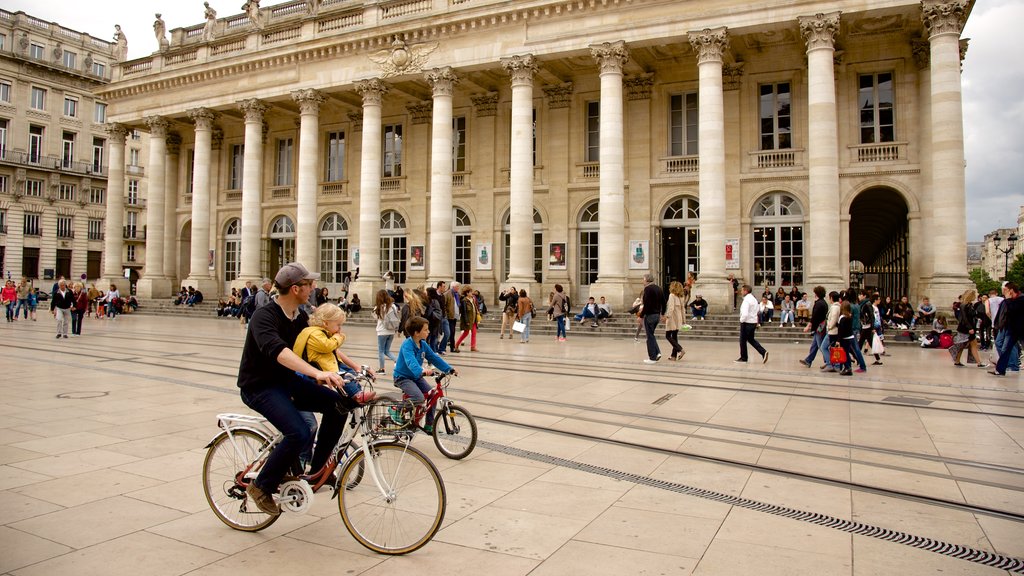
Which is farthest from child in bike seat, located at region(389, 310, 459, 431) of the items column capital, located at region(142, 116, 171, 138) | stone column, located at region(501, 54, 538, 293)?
column capital, located at region(142, 116, 171, 138)

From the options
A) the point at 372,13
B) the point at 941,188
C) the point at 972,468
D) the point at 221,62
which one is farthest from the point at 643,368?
the point at 221,62

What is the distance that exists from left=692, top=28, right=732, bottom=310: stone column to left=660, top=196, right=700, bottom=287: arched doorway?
350 cm

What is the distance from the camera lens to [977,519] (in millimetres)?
4773

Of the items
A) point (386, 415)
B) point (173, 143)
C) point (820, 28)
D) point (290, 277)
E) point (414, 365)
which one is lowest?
point (386, 415)

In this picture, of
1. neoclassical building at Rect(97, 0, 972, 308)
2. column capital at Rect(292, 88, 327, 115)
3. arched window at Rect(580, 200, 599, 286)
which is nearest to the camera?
neoclassical building at Rect(97, 0, 972, 308)

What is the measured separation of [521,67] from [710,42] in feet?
23.5

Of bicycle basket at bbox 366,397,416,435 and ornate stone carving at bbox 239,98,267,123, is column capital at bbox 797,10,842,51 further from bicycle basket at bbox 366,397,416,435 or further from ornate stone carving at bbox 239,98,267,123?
ornate stone carving at bbox 239,98,267,123

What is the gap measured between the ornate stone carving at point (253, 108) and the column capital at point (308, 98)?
7.80 ft

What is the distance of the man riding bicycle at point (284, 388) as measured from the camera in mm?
4039

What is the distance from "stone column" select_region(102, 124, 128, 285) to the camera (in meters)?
36.8

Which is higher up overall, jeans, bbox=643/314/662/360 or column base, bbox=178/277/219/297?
column base, bbox=178/277/219/297

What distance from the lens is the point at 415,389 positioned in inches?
260

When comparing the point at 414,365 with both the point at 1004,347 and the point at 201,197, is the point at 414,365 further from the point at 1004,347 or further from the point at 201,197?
the point at 201,197

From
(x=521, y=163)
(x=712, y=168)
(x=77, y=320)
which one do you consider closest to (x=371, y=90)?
(x=521, y=163)
